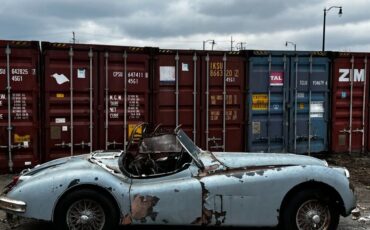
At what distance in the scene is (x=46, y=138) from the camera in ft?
33.4

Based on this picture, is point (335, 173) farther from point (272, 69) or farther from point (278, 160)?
point (272, 69)

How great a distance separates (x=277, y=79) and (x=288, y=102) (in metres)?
0.62

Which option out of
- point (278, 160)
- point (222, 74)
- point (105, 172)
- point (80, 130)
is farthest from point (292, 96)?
point (105, 172)

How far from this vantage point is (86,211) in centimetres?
554

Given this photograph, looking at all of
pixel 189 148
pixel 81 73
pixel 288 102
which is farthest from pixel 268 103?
pixel 189 148

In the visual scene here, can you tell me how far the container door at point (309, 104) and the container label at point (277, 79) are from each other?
0.28 meters

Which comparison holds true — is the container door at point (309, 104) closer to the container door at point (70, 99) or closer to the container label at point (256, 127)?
the container label at point (256, 127)

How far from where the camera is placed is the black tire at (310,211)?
18.7 feet

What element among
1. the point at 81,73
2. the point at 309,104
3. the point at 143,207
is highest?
the point at 81,73

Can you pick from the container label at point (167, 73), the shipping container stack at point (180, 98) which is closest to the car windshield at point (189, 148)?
the shipping container stack at point (180, 98)

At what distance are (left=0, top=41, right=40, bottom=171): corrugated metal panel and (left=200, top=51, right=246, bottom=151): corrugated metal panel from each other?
3636 millimetres

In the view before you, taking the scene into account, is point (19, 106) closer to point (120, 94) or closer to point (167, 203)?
point (120, 94)

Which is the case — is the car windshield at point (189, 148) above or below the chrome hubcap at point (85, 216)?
above

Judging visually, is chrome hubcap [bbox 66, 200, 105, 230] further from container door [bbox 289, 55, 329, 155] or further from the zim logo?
the zim logo
